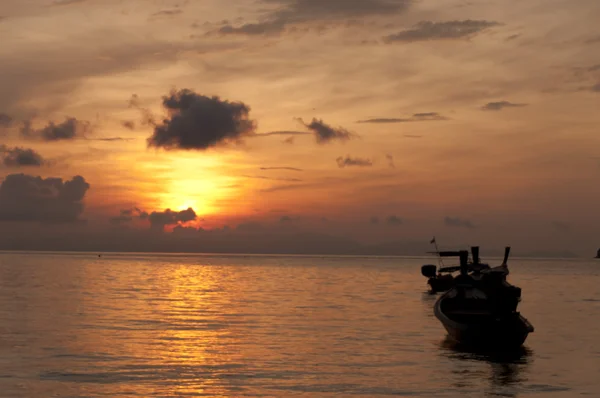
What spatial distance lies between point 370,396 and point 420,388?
3.79 m

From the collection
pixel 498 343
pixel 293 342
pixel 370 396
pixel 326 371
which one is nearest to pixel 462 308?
pixel 498 343

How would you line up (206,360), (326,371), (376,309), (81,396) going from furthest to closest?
(376,309)
(206,360)
(326,371)
(81,396)

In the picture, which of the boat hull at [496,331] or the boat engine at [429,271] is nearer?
the boat hull at [496,331]

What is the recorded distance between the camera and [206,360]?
47.9 metres

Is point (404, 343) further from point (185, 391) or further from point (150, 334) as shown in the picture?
point (185, 391)

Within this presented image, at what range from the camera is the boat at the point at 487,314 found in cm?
5544

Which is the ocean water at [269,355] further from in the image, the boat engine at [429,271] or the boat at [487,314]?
the boat engine at [429,271]

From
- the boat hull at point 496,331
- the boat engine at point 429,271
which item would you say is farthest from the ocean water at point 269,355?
the boat engine at point 429,271

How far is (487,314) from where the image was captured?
2223 inches

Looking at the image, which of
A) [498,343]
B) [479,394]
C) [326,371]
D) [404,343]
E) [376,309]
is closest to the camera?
[479,394]

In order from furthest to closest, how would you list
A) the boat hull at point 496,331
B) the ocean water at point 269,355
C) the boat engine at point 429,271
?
the boat engine at point 429,271 → the boat hull at point 496,331 → the ocean water at point 269,355

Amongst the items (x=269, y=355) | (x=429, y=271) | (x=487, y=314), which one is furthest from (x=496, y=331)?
(x=429, y=271)

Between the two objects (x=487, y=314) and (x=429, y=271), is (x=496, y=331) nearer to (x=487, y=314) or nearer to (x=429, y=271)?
(x=487, y=314)

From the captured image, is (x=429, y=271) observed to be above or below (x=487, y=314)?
below
